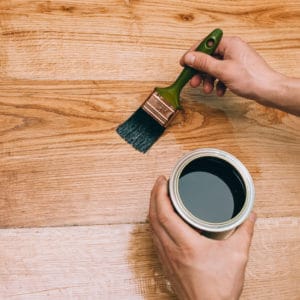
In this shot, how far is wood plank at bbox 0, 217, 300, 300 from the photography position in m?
0.71

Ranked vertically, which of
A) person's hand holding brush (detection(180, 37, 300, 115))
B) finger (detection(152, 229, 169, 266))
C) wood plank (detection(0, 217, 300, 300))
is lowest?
wood plank (detection(0, 217, 300, 300))

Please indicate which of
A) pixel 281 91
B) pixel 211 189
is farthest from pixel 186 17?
pixel 211 189

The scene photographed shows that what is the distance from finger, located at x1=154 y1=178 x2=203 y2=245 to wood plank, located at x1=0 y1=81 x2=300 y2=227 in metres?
0.12

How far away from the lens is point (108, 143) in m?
0.77

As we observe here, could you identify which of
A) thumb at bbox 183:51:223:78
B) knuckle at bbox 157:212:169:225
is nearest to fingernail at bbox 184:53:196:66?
thumb at bbox 183:51:223:78

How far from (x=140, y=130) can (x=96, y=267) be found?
0.75 feet

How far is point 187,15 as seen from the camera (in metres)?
0.86

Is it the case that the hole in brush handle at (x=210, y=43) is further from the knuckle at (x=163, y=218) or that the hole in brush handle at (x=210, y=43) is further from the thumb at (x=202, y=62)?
the knuckle at (x=163, y=218)

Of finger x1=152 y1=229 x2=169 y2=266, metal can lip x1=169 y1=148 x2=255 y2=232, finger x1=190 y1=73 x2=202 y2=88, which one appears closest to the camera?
metal can lip x1=169 y1=148 x2=255 y2=232

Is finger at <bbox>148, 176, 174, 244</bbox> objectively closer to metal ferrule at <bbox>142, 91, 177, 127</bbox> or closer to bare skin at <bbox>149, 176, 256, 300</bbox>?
bare skin at <bbox>149, 176, 256, 300</bbox>

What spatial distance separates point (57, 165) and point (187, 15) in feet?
1.19

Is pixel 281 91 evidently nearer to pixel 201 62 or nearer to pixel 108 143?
pixel 201 62

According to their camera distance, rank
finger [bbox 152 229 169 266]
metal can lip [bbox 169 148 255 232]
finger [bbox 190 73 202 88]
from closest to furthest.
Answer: metal can lip [bbox 169 148 255 232]
finger [bbox 152 229 169 266]
finger [bbox 190 73 202 88]

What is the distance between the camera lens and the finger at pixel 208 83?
80 cm
